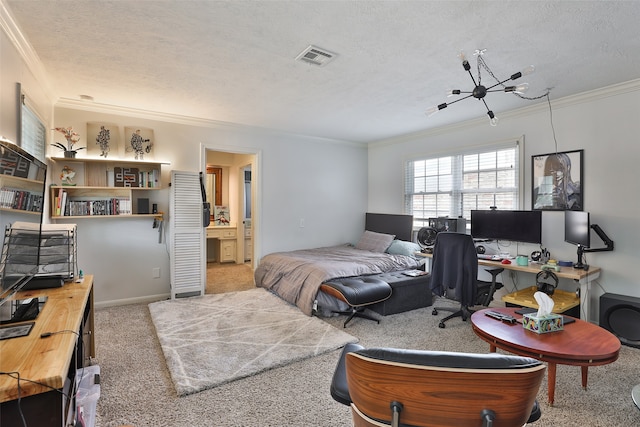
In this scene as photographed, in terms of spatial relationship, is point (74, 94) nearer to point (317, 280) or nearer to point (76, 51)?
point (76, 51)

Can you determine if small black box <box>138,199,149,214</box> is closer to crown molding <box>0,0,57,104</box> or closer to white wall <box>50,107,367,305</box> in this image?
A: white wall <box>50,107,367,305</box>

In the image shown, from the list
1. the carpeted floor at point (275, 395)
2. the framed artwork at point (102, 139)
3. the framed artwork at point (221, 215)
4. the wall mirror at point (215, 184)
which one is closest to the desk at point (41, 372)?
the carpeted floor at point (275, 395)

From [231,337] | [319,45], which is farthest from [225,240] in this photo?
[319,45]

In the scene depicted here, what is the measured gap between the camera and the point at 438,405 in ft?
3.45

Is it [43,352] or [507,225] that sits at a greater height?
[507,225]

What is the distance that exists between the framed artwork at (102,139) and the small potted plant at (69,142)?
0.42 feet

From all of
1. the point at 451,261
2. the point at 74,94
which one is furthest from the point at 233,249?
the point at 451,261

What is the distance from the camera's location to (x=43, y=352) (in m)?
1.22

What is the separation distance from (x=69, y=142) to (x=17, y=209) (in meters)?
2.70

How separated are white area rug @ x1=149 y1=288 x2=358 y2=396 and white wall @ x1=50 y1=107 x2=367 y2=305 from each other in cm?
71

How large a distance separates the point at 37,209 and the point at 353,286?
108 inches

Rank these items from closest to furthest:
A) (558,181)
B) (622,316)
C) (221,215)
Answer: (622,316), (558,181), (221,215)

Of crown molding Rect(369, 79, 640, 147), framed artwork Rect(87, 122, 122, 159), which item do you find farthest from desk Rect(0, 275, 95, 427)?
crown molding Rect(369, 79, 640, 147)

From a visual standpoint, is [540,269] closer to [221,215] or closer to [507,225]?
[507,225]
